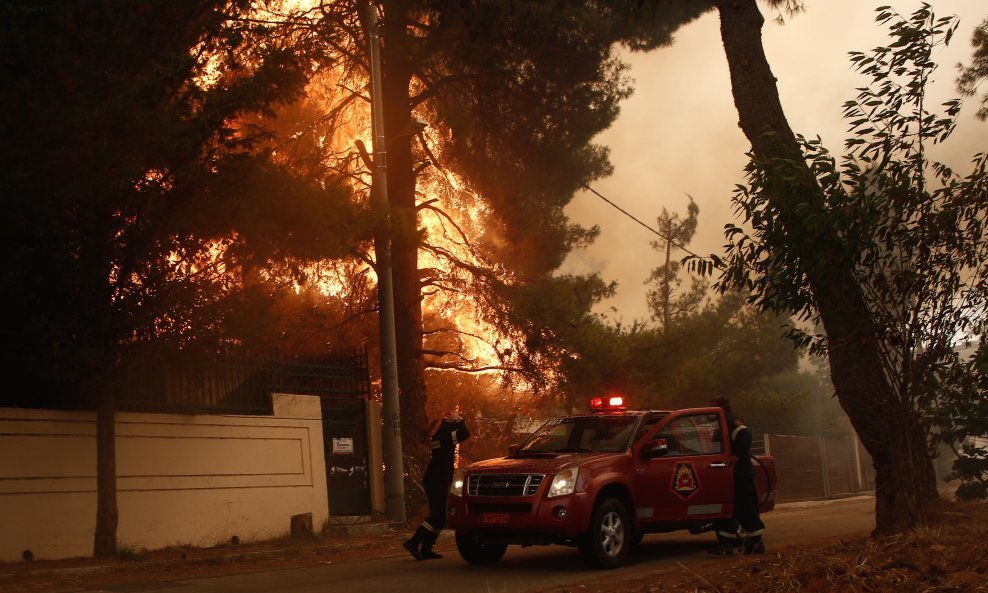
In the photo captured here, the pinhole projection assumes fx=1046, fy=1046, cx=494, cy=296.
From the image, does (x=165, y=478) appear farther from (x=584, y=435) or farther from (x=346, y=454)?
(x=584, y=435)

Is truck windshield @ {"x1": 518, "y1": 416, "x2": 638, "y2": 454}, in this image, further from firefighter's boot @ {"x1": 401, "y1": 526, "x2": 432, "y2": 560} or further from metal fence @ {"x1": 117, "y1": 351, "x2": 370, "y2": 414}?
metal fence @ {"x1": 117, "y1": 351, "x2": 370, "y2": 414}

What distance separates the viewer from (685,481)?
1199cm

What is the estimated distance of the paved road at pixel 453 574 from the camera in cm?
1021

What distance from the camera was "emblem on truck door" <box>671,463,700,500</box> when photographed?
39.1 feet

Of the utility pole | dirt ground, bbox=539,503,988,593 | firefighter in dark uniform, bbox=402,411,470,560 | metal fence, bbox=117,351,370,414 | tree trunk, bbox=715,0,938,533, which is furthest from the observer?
the utility pole

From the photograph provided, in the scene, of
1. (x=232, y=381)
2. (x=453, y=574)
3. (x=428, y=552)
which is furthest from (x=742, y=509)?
(x=232, y=381)

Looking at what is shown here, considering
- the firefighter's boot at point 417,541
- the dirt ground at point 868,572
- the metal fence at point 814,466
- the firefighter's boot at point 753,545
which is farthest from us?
the metal fence at point 814,466

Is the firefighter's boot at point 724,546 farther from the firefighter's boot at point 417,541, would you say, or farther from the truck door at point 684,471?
the firefighter's boot at point 417,541

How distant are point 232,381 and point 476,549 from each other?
5881 mm

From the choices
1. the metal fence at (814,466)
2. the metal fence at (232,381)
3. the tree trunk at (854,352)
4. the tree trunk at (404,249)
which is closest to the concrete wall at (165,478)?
the metal fence at (232,381)

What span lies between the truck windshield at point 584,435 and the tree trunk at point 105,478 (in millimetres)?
5229

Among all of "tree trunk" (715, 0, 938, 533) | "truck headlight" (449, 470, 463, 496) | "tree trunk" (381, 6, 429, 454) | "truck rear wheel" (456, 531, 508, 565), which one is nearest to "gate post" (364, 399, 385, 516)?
"tree trunk" (381, 6, 429, 454)

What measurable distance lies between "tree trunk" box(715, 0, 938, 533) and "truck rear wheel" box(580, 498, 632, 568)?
8.54ft

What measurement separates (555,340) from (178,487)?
10697 mm
